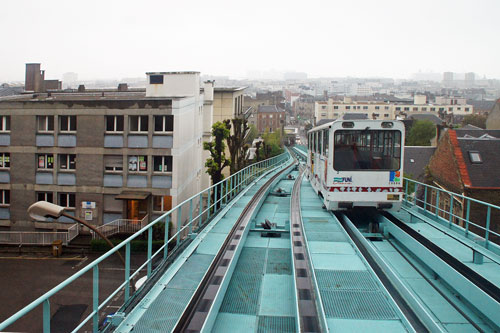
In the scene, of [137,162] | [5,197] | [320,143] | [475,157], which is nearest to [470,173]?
[475,157]

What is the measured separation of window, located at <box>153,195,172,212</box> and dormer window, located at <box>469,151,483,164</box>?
19.7 metres

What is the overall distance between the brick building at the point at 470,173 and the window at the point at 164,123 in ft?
56.8

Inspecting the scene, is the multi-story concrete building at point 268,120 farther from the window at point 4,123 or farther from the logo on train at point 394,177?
the logo on train at point 394,177

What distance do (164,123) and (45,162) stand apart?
29.9 ft

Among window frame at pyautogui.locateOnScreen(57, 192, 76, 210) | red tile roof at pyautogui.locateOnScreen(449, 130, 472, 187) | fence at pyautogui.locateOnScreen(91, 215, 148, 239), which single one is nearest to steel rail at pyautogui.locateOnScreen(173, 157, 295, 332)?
red tile roof at pyautogui.locateOnScreen(449, 130, 472, 187)

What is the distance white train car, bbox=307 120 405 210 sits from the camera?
13.4 meters

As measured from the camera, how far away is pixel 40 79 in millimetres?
54156

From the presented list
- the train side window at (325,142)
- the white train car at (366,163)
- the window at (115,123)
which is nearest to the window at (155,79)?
the window at (115,123)

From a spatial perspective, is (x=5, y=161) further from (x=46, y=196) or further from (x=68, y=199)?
(x=68, y=199)

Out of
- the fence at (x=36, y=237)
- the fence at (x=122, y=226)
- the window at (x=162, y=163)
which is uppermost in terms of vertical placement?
the window at (x=162, y=163)

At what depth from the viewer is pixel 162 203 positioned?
1294 inches

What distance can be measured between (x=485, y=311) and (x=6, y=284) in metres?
25.5

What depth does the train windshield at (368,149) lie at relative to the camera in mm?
13391

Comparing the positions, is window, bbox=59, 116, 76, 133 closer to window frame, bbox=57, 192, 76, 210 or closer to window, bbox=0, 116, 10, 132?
window, bbox=0, 116, 10, 132
